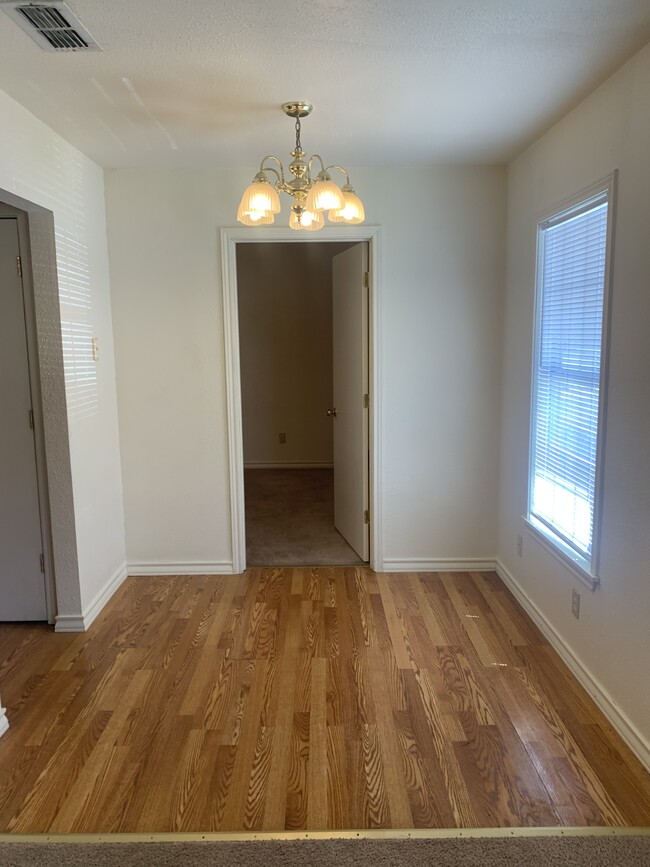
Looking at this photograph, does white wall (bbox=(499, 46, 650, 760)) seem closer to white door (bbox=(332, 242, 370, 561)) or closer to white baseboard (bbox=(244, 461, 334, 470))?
white door (bbox=(332, 242, 370, 561))

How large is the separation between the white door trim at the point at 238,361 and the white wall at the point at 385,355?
0.05m

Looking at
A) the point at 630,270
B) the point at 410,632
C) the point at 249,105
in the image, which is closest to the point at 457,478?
the point at 410,632

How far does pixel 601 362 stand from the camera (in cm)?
236

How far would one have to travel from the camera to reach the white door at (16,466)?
9.69ft

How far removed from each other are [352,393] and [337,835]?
8.81ft

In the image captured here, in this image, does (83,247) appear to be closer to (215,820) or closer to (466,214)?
(466,214)

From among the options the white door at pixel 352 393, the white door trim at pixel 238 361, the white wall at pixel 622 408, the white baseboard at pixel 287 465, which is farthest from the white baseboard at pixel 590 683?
the white baseboard at pixel 287 465

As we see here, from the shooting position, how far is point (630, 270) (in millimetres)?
2156

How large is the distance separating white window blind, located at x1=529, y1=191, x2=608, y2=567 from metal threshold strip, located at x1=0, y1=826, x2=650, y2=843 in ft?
3.38

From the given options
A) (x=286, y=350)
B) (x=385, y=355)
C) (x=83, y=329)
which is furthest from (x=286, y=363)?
(x=83, y=329)

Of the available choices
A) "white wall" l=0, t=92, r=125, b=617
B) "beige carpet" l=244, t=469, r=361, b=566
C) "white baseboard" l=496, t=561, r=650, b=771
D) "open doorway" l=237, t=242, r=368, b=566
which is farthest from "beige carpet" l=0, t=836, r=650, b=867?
"open doorway" l=237, t=242, r=368, b=566

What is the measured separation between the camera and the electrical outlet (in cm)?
262

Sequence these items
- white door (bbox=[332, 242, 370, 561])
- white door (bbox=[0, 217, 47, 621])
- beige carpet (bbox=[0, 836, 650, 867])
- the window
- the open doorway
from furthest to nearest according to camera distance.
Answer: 1. the open doorway
2. white door (bbox=[332, 242, 370, 561])
3. white door (bbox=[0, 217, 47, 621])
4. the window
5. beige carpet (bbox=[0, 836, 650, 867])

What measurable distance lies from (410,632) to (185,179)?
114 inches
